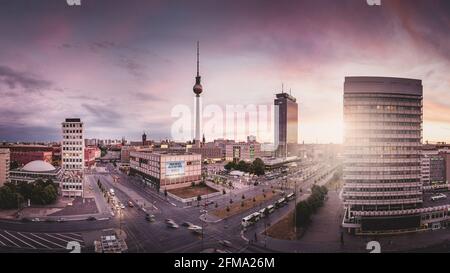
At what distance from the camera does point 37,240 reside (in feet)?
30.0

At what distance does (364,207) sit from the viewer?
39.0 ft

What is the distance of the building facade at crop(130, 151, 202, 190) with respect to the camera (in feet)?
62.7

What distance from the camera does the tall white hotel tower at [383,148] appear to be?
38.9 feet

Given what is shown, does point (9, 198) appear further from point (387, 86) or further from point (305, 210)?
point (387, 86)

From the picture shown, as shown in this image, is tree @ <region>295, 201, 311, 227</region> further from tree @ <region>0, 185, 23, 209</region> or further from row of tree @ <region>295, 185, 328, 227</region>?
tree @ <region>0, 185, 23, 209</region>

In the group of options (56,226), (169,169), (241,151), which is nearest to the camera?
(56,226)

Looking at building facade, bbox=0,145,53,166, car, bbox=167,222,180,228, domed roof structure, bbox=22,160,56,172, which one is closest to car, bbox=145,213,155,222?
car, bbox=167,222,180,228

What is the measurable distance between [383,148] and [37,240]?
14.3m

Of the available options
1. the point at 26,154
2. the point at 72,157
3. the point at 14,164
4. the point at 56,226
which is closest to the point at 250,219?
the point at 56,226

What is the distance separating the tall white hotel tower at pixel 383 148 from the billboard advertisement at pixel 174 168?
11.9 meters

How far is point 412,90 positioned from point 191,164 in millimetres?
14932
